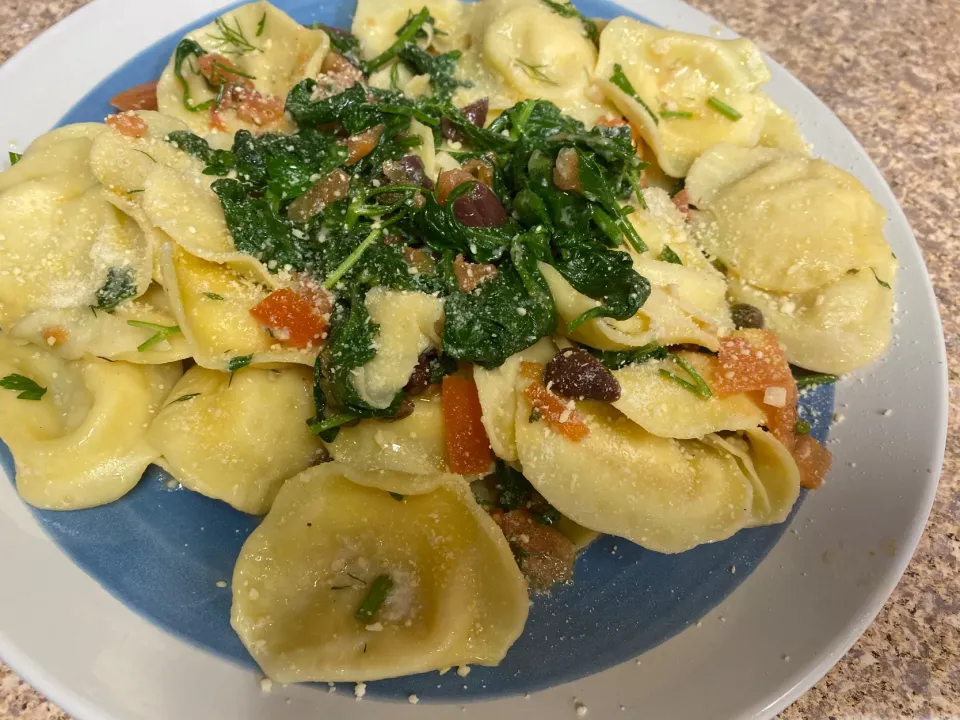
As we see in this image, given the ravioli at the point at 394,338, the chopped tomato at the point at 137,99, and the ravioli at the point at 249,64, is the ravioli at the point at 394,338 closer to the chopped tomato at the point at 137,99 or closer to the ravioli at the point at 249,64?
the ravioli at the point at 249,64

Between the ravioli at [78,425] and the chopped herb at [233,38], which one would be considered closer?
the ravioli at [78,425]

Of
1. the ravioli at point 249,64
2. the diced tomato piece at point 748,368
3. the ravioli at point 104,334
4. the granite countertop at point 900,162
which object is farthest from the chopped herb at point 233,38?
the diced tomato piece at point 748,368

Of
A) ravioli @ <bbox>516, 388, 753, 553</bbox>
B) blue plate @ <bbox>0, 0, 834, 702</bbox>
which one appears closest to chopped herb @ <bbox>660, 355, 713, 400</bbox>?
ravioli @ <bbox>516, 388, 753, 553</bbox>

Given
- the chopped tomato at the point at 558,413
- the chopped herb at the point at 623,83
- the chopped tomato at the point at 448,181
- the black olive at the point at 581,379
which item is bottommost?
the chopped tomato at the point at 558,413

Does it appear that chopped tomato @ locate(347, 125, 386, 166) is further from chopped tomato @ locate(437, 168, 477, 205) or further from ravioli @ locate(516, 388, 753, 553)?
ravioli @ locate(516, 388, 753, 553)

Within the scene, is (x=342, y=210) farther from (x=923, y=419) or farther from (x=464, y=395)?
(x=923, y=419)

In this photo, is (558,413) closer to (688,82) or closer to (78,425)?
(78,425)

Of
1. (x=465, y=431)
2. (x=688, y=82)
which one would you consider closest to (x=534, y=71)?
(x=688, y=82)
